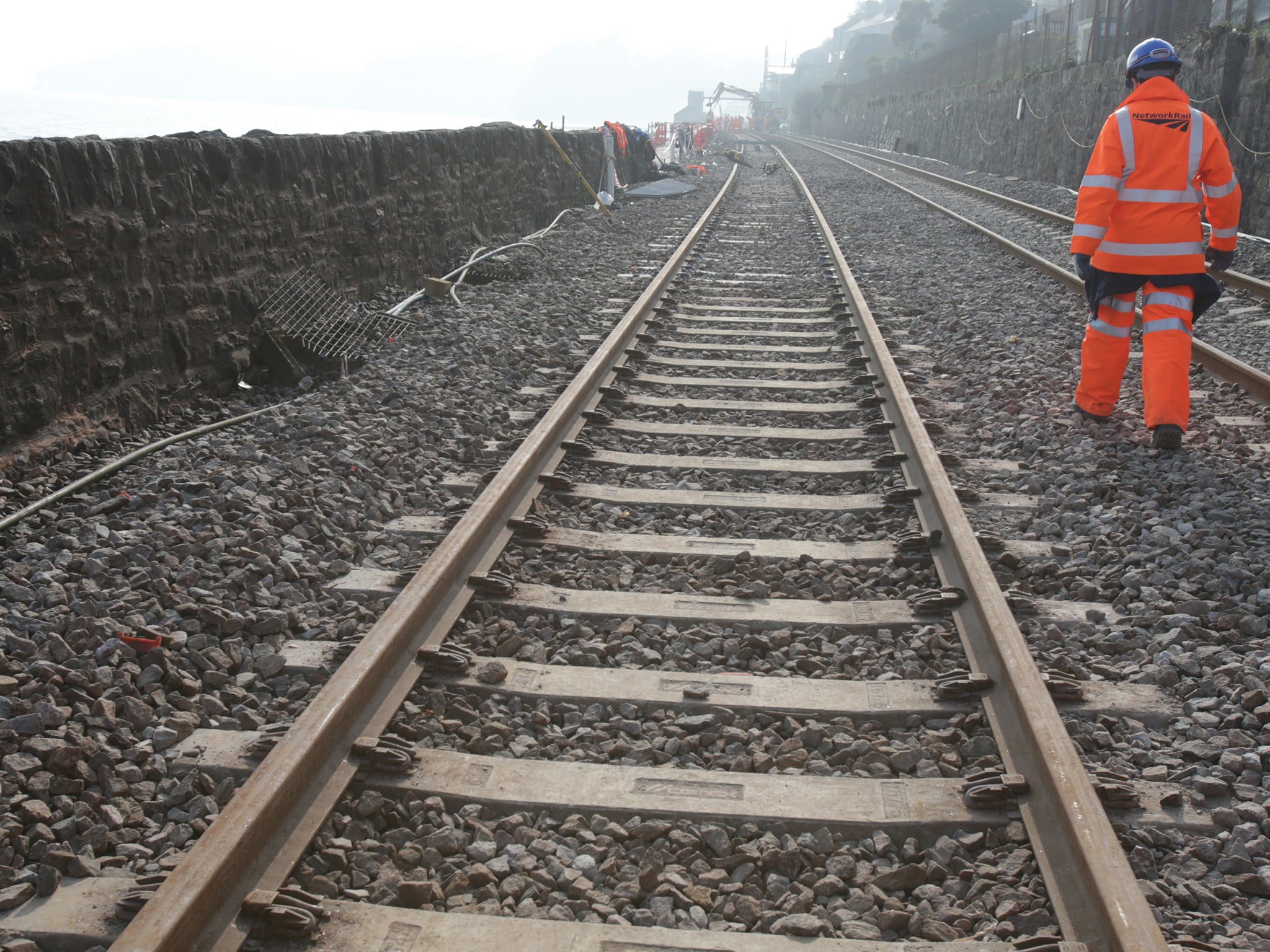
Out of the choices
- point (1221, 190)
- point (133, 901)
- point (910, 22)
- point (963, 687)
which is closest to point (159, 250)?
point (133, 901)

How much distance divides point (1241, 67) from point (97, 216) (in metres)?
14.6

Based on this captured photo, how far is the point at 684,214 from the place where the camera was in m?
15.8

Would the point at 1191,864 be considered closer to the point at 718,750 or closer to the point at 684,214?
the point at 718,750

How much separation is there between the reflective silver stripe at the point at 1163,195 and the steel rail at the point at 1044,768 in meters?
2.21

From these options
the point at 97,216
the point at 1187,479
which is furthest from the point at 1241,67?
the point at 97,216

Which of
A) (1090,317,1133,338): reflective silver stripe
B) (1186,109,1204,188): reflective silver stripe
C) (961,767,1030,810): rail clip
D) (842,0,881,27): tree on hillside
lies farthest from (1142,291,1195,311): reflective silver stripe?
(842,0,881,27): tree on hillside

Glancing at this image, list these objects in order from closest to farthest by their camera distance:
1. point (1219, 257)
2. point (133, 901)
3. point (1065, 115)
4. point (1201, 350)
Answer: point (133, 901) → point (1219, 257) → point (1201, 350) → point (1065, 115)

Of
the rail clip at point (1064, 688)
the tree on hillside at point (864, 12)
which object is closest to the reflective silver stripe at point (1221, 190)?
the rail clip at point (1064, 688)

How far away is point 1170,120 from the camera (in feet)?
16.6

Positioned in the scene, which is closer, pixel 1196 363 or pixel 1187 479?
pixel 1187 479

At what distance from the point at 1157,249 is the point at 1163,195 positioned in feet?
0.87

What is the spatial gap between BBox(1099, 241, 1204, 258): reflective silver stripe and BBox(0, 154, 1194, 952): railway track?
1686 mm

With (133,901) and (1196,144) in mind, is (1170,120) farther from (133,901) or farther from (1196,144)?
(133,901)

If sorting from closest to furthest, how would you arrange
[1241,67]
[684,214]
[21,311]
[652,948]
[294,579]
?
[652,948] → [294,579] → [21,311] → [1241,67] → [684,214]
